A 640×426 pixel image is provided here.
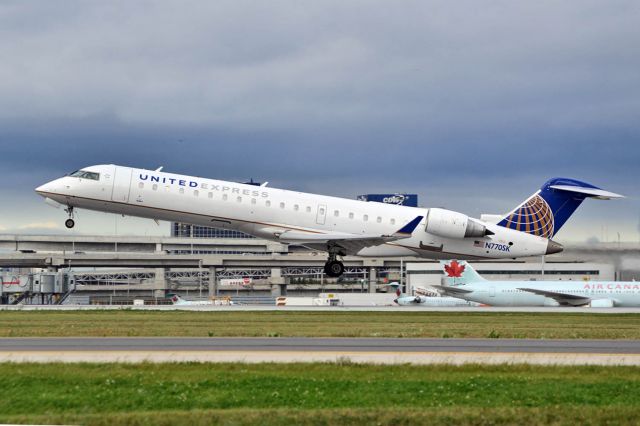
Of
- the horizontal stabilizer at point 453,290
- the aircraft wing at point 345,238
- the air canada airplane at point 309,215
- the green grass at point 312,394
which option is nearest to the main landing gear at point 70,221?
the air canada airplane at point 309,215

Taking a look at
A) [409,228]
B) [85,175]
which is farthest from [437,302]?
[85,175]

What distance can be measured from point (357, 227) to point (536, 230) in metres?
11.3

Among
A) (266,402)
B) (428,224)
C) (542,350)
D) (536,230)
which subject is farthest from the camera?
(536,230)

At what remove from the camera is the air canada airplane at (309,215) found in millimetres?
42125

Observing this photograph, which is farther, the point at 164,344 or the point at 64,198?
the point at 64,198

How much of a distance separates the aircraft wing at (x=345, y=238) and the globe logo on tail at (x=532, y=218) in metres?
6.95

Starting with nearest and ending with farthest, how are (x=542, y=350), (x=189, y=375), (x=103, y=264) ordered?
(x=189, y=375) → (x=542, y=350) → (x=103, y=264)

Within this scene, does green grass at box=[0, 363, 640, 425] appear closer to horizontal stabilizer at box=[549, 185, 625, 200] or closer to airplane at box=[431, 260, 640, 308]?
horizontal stabilizer at box=[549, 185, 625, 200]

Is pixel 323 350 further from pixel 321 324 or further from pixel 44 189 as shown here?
pixel 44 189

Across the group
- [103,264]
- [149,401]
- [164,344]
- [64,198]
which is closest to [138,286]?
[103,264]

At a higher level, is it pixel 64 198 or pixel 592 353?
pixel 64 198

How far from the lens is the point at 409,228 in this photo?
44500 mm

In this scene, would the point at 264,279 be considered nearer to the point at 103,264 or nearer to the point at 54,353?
the point at 103,264

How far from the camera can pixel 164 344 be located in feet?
81.0
